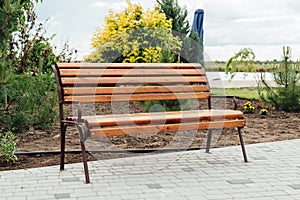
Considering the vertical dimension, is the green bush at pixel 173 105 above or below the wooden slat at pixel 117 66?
below

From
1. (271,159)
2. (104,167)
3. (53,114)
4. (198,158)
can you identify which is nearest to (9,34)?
(53,114)

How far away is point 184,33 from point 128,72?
7998mm

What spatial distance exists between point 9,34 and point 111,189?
8.87ft

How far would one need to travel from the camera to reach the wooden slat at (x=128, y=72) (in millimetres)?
4931

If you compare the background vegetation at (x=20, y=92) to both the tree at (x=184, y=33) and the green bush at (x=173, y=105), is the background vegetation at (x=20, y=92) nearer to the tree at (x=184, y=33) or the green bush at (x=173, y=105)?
the green bush at (x=173, y=105)

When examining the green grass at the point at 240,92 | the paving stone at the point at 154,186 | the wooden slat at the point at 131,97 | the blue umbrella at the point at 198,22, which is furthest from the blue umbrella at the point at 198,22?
the paving stone at the point at 154,186

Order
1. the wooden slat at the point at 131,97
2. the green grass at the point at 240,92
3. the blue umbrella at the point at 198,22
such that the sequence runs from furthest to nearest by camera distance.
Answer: the blue umbrella at the point at 198,22, the green grass at the point at 240,92, the wooden slat at the point at 131,97

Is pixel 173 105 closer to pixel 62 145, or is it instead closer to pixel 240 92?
pixel 62 145

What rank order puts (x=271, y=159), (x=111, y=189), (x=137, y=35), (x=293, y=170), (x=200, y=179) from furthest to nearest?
(x=137, y=35)
(x=271, y=159)
(x=293, y=170)
(x=200, y=179)
(x=111, y=189)

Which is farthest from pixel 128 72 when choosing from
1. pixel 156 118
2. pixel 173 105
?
pixel 173 105

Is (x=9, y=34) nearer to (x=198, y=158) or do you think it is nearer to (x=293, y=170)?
(x=198, y=158)

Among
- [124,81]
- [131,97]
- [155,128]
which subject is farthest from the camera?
[124,81]

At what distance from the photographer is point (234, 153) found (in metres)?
5.57

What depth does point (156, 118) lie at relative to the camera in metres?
4.50
